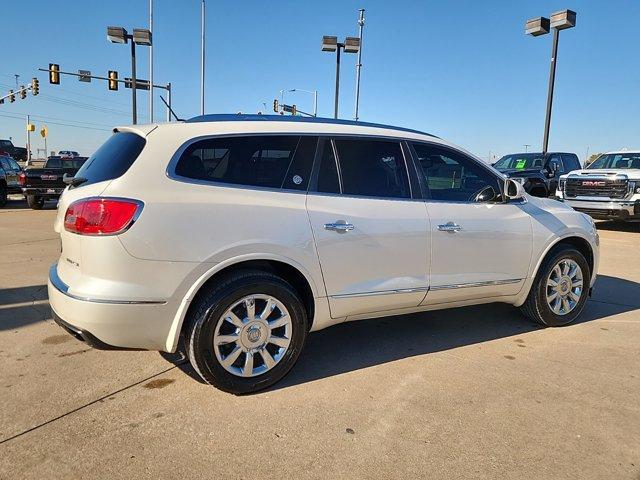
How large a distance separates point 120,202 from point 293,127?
50.4 inches

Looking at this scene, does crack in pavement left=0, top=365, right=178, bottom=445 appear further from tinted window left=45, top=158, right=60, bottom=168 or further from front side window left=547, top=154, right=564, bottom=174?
tinted window left=45, top=158, right=60, bottom=168

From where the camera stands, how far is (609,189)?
12.0 m

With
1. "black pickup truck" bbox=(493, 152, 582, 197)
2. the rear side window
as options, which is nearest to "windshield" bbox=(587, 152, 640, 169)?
"black pickup truck" bbox=(493, 152, 582, 197)

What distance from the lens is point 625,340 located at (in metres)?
4.51

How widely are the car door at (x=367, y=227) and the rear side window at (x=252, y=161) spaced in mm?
126

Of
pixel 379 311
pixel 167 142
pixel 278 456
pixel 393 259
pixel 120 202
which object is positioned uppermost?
pixel 167 142

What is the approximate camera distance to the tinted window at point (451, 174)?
4070 millimetres

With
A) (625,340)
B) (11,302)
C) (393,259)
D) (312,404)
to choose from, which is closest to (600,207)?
(625,340)

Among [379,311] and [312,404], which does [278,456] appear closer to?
[312,404]

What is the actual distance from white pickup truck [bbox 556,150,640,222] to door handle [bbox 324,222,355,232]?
33.1ft

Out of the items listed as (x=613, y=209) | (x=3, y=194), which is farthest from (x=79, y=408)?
(x=3, y=194)

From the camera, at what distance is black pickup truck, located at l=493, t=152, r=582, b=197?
13.8 meters

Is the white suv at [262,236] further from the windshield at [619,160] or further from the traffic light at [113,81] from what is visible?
the traffic light at [113,81]

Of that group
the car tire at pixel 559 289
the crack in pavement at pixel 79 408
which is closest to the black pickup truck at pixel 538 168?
the car tire at pixel 559 289
